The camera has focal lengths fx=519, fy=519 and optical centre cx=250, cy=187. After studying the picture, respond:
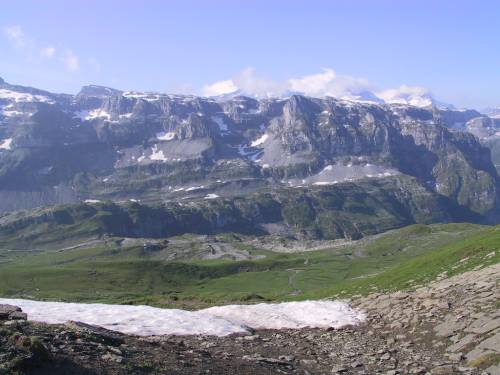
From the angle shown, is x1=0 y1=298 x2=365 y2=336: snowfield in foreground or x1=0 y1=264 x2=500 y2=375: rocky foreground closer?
x1=0 y1=264 x2=500 y2=375: rocky foreground

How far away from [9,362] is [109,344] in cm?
769

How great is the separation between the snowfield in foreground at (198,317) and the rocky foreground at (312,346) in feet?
5.03

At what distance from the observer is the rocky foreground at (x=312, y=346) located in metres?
24.7

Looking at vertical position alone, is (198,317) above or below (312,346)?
above

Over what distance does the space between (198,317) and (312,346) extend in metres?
9.66

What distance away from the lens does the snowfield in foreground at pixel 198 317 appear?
36.8m

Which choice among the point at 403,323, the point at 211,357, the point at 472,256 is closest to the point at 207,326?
the point at 211,357

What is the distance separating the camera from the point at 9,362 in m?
21.9

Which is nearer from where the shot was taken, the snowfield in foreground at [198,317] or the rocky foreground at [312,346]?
the rocky foreground at [312,346]

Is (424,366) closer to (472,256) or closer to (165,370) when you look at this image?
(165,370)

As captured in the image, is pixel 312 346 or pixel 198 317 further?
pixel 198 317

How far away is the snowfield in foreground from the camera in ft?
121

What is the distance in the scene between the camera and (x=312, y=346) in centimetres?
3512

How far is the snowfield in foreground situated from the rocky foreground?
1.53 meters
